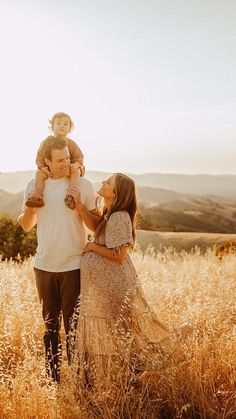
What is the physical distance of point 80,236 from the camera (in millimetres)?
4121

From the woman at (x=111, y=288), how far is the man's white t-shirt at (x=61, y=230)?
10cm

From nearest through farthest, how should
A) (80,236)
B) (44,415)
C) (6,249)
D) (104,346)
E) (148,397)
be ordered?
(44,415) < (148,397) < (104,346) < (80,236) < (6,249)

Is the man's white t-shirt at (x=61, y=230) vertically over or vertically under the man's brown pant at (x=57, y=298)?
over

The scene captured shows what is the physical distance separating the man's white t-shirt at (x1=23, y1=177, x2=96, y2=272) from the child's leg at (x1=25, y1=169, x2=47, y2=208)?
53mm

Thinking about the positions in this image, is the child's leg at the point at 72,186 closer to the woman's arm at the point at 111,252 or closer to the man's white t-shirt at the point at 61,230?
the man's white t-shirt at the point at 61,230

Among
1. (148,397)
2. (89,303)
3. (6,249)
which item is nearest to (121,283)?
(89,303)

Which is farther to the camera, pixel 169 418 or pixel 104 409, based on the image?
pixel 169 418

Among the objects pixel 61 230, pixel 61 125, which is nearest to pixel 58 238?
pixel 61 230

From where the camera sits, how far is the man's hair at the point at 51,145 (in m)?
4.12

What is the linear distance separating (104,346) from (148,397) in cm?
49

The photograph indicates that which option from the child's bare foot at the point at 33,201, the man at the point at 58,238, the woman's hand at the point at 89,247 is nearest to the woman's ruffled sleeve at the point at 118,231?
the woman's hand at the point at 89,247

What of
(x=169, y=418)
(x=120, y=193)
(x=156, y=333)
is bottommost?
(x=169, y=418)

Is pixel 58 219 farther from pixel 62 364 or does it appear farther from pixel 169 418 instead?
pixel 169 418

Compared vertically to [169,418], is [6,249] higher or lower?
lower
